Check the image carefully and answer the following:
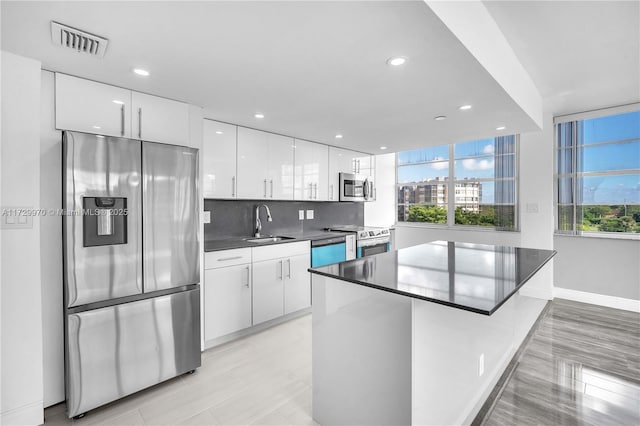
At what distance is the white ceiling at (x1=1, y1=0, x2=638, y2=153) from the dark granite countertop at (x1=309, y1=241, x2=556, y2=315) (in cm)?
122

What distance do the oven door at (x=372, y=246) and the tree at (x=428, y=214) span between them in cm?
115

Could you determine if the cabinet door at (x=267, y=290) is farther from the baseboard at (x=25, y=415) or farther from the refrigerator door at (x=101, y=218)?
the baseboard at (x=25, y=415)

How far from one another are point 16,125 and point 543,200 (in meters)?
5.28

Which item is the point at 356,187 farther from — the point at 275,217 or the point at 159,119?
the point at 159,119

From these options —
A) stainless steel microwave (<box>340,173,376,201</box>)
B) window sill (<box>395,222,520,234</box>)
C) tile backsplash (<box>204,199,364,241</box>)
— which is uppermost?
stainless steel microwave (<box>340,173,376,201</box>)

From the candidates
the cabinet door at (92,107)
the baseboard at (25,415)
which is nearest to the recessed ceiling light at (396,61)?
the cabinet door at (92,107)

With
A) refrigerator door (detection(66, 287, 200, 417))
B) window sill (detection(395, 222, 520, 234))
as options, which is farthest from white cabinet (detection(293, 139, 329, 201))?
window sill (detection(395, 222, 520, 234))

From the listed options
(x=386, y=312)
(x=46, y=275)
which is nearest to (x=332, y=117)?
(x=386, y=312)

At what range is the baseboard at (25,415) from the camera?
173 cm

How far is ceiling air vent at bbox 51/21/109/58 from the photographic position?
1484mm

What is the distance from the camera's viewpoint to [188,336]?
232 cm

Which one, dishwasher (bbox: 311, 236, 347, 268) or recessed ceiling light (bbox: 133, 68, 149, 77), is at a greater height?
recessed ceiling light (bbox: 133, 68, 149, 77)

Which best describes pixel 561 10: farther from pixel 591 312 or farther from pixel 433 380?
pixel 591 312

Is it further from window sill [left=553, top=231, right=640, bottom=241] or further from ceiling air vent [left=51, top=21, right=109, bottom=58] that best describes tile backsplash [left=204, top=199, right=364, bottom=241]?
window sill [left=553, top=231, right=640, bottom=241]
